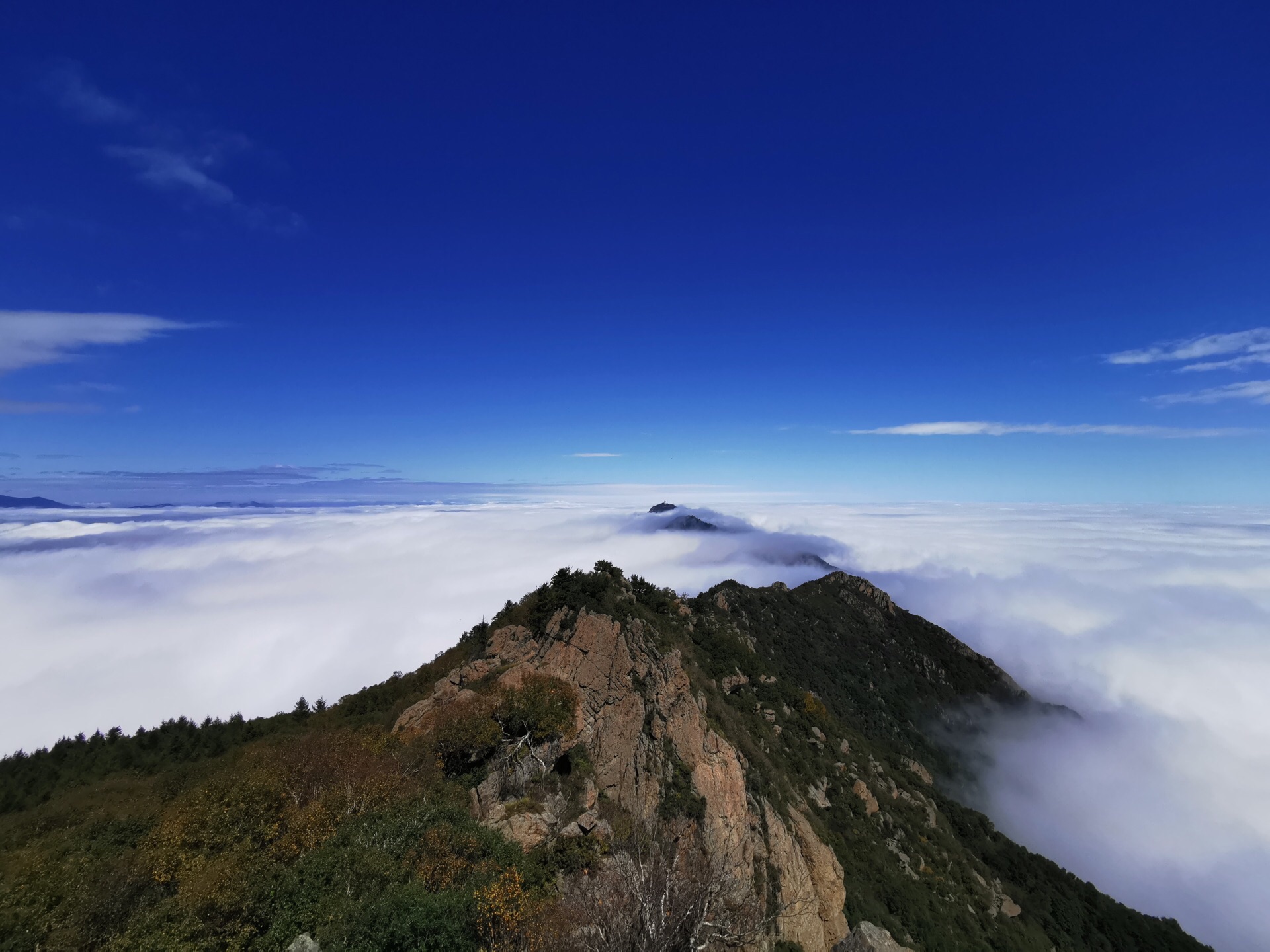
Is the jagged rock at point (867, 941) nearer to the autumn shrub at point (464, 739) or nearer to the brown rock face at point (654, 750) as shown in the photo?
the brown rock face at point (654, 750)

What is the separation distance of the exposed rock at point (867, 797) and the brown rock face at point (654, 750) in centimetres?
1649

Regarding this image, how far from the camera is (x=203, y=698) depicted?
101 meters

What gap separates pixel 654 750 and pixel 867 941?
39.7ft

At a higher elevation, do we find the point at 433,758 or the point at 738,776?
the point at 433,758

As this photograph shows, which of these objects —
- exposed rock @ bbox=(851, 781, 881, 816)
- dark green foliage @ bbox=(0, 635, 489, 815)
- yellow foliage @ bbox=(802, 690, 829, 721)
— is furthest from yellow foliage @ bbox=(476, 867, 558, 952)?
yellow foliage @ bbox=(802, 690, 829, 721)

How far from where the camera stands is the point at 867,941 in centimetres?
2134

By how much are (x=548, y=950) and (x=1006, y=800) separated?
432ft

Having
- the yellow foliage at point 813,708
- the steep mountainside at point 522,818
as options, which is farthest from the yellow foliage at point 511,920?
the yellow foliage at point 813,708

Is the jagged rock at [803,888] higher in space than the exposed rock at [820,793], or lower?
higher

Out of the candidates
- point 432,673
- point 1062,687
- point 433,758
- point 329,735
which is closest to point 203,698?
point 432,673

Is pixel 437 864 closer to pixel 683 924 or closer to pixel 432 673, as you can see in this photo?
pixel 683 924

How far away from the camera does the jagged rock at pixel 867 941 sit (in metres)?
21.2

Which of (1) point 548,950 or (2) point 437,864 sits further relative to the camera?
(2) point 437,864

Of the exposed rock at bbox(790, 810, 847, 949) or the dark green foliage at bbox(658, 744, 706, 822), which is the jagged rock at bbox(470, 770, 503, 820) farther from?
the exposed rock at bbox(790, 810, 847, 949)
